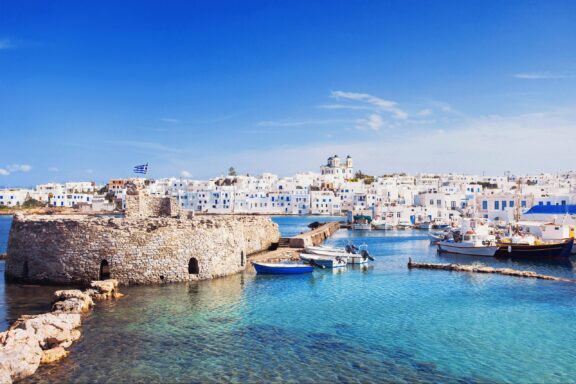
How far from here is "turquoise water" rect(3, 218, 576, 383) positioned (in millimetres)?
12328

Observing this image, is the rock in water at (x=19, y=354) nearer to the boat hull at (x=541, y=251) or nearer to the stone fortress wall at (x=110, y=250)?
the stone fortress wall at (x=110, y=250)

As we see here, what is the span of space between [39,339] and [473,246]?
115 ft

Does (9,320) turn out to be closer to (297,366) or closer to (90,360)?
(90,360)

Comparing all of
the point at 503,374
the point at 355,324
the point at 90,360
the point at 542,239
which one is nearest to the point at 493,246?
the point at 542,239

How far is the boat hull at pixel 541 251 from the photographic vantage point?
37.6 m

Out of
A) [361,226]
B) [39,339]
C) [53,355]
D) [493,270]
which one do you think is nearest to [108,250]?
[39,339]

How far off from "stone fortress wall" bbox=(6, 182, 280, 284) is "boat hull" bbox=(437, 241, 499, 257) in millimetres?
25163

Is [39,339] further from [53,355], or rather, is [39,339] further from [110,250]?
[110,250]

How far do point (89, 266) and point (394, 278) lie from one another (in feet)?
53.8

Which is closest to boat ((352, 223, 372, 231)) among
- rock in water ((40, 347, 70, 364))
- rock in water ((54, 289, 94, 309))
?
rock in water ((54, 289, 94, 309))

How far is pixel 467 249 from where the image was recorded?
40.4 m

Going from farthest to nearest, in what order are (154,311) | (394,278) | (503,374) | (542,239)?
(542,239)
(394,278)
(154,311)
(503,374)

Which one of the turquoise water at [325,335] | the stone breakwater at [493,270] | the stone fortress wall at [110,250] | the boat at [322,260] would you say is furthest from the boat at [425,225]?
the stone fortress wall at [110,250]

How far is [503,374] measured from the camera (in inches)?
490
